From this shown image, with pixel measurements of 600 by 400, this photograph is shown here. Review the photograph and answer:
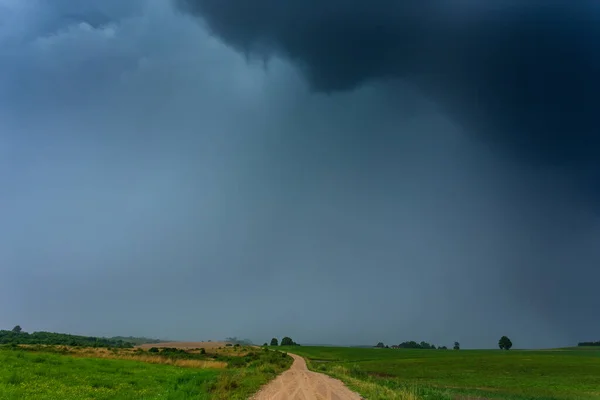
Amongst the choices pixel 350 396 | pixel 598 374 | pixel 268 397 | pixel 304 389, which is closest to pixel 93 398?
pixel 268 397

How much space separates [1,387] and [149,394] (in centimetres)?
841

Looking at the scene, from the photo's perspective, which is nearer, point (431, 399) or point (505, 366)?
point (431, 399)

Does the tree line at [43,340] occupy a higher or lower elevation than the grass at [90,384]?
lower

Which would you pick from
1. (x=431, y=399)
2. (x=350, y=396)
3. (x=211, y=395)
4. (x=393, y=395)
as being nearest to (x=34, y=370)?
(x=211, y=395)

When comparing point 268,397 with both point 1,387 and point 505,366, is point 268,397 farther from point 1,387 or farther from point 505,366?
point 505,366

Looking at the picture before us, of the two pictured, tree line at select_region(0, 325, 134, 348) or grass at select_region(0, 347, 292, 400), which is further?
tree line at select_region(0, 325, 134, 348)

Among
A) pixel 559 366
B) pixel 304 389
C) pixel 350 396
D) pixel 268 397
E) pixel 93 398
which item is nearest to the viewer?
pixel 93 398

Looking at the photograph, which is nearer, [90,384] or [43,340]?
[90,384]

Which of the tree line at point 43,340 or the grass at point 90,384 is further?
the tree line at point 43,340

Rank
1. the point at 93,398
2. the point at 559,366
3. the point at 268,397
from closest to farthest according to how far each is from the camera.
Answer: the point at 93,398
the point at 268,397
the point at 559,366

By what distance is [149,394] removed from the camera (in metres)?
24.9

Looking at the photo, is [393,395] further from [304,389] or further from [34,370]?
[34,370]

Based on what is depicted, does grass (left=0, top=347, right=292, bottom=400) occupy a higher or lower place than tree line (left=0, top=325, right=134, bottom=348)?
higher

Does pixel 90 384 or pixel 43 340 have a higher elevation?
pixel 90 384
